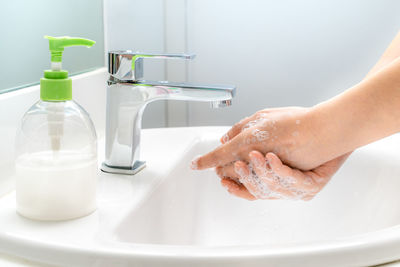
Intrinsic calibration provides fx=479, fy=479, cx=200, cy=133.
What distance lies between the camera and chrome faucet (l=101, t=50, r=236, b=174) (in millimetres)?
614

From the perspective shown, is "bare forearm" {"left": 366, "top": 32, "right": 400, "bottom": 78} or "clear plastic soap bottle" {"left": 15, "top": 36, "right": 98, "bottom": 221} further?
"bare forearm" {"left": 366, "top": 32, "right": 400, "bottom": 78}

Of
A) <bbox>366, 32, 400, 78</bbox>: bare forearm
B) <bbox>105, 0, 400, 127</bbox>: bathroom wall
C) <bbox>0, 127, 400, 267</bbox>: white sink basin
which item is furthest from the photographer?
<bbox>105, 0, 400, 127</bbox>: bathroom wall

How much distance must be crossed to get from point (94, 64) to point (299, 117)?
0.41 m

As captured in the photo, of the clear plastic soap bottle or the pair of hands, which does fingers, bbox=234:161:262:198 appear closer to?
the pair of hands

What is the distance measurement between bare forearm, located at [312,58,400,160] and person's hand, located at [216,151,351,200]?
2.5 inches

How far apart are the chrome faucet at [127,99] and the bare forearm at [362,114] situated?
164 mm

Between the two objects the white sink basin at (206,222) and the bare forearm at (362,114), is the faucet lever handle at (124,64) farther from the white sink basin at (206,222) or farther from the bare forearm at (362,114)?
the bare forearm at (362,114)

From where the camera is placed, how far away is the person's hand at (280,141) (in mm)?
597

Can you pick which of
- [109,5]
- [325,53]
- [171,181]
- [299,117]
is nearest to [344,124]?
[299,117]

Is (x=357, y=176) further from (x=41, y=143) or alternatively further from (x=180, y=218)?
(x=41, y=143)

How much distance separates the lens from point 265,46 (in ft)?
4.03

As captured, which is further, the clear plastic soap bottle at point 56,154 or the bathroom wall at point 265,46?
the bathroom wall at point 265,46

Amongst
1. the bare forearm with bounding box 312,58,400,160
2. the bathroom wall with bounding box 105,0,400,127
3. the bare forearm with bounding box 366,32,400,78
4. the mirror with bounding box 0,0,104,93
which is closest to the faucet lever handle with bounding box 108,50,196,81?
the mirror with bounding box 0,0,104,93

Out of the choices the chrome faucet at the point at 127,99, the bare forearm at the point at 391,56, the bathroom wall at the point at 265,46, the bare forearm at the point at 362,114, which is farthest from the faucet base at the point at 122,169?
the bathroom wall at the point at 265,46
